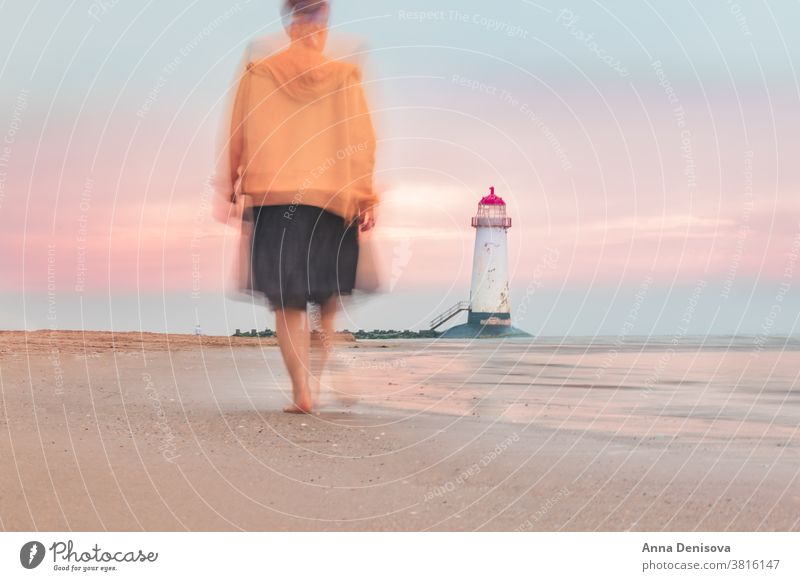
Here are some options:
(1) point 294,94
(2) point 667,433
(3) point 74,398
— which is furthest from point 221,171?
(2) point 667,433

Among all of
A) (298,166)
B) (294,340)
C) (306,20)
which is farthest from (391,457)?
(306,20)

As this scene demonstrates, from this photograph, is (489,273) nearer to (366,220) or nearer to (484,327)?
(484,327)

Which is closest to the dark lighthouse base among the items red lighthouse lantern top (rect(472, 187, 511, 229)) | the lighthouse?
the lighthouse

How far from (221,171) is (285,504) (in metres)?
2.91

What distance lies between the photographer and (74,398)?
8734mm

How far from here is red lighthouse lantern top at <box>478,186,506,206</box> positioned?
115ft

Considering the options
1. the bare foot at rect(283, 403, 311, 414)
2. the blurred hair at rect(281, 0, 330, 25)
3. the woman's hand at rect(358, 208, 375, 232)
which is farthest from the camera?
the bare foot at rect(283, 403, 311, 414)

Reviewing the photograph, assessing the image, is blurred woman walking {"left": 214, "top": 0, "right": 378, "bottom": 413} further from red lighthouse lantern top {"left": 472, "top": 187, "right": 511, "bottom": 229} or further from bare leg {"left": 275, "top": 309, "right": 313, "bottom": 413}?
red lighthouse lantern top {"left": 472, "top": 187, "right": 511, "bottom": 229}

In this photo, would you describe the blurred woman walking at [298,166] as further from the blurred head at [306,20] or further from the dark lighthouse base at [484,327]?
the dark lighthouse base at [484,327]

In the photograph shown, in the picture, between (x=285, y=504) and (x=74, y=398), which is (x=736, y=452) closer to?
(x=285, y=504)

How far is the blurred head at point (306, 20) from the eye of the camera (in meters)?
6.54

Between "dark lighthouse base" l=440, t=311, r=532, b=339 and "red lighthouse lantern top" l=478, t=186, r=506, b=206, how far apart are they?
3.94 metres
